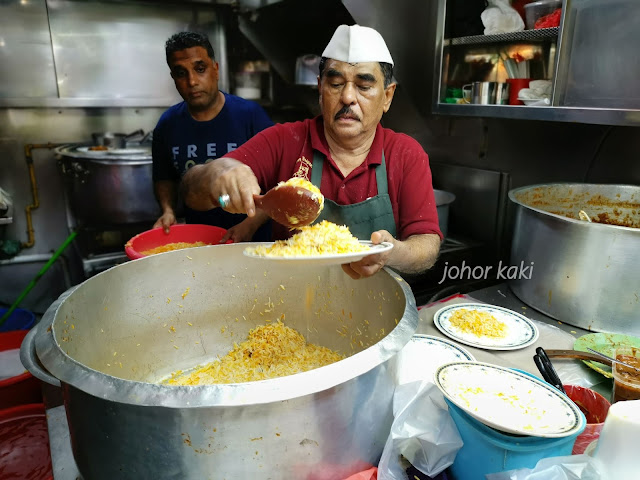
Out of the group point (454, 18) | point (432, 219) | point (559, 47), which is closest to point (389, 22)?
point (454, 18)

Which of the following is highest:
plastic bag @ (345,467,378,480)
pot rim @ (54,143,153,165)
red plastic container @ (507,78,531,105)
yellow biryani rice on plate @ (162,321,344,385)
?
red plastic container @ (507,78,531,105)

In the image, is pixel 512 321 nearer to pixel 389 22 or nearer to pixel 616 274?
pixel 616 274

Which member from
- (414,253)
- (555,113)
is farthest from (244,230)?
(555,113)

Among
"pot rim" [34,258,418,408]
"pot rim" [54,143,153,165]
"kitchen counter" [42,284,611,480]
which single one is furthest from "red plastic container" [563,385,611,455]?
"pot rim" [54,143,153,165]

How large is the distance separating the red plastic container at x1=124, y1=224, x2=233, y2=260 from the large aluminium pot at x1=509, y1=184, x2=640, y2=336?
1385 millimetres

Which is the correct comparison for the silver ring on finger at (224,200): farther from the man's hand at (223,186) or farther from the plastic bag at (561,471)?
the plastic bag at (561,471)

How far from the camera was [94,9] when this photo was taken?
395 cm

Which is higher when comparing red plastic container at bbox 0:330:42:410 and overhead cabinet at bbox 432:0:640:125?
overhead cabinet at bbox 432:0:640:125

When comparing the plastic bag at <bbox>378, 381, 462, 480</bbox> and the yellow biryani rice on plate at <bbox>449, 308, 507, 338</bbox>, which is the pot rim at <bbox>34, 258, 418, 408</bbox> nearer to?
the plastic bag at <bbox>378, 381, 462, 480</bbox>

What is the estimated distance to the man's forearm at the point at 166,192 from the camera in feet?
8.85

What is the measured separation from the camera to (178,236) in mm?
2131

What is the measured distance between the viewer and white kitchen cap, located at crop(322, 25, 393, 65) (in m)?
1.68

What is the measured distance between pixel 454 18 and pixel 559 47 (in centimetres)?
85

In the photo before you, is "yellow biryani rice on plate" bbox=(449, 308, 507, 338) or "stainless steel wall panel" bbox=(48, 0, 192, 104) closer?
"yellow biryani rice on plate" bbox=(449, 308, 507, 338)
